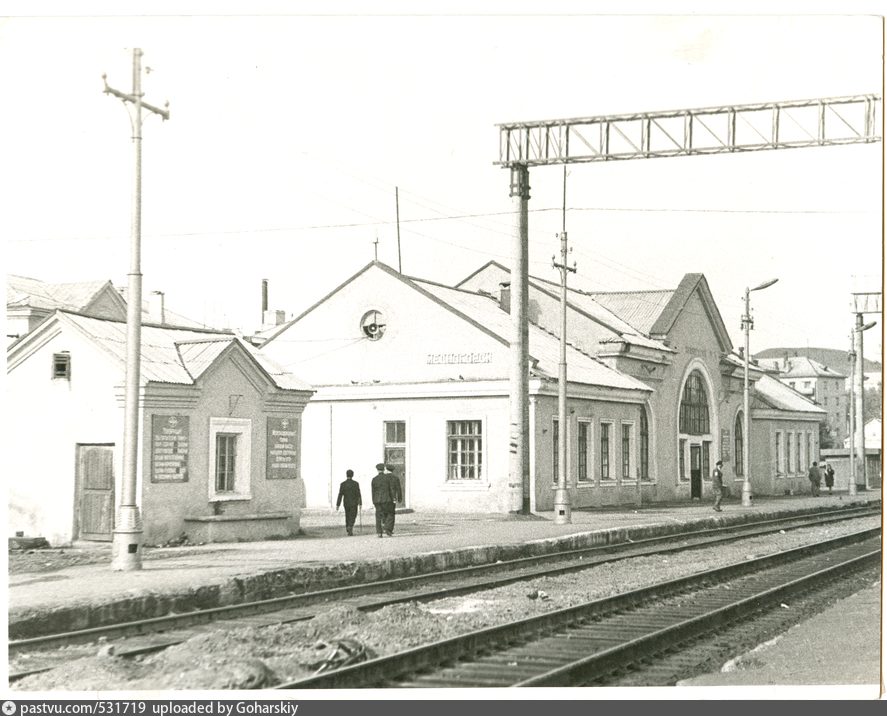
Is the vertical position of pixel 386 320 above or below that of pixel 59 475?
above

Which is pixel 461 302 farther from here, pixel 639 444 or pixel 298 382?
pixel 298 382

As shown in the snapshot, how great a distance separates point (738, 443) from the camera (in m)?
47.1

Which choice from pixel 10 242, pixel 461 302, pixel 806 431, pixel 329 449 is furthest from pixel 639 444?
pixel 10 242

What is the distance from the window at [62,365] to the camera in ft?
63.3

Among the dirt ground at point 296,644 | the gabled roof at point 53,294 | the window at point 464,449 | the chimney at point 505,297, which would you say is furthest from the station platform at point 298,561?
the chimney at point 505,297

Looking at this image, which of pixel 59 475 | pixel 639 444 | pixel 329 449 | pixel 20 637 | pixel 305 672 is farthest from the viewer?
pixel 639 444

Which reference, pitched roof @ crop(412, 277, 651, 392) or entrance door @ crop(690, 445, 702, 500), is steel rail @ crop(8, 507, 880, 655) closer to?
pitched roof @ crop(412, 277, 651, 392)

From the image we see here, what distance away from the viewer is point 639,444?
3744 centimetres

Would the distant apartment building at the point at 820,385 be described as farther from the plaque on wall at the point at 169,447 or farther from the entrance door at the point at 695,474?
the plaque on wall at the point at 169,447

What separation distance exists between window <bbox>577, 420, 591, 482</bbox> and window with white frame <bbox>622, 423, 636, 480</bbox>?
246 cm

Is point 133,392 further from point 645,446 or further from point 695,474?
point 695,474

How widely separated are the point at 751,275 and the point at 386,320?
14.6m

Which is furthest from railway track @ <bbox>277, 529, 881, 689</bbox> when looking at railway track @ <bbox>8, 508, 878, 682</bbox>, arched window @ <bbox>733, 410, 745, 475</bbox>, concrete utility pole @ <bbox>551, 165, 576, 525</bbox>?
arched window @ <bbox>733, 410, 745, 475</bbox>

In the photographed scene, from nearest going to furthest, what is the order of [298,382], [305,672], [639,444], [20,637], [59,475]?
[305,672], [20,637], [59,475], [298,382], [639,444]
